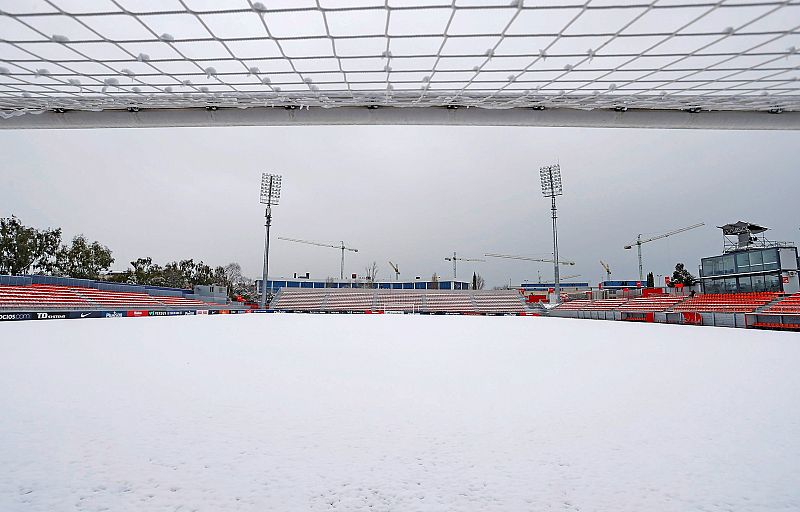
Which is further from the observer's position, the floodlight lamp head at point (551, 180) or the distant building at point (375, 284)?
the distant building at point (375, 284)

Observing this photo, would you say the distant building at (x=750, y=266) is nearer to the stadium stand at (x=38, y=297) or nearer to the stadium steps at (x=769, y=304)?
the stadium steps at (x=769, y=304)

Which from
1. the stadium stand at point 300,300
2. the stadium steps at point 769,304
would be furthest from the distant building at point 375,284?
the stadium steps at point 769,304

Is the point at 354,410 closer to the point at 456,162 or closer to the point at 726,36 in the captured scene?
the point at 726,36

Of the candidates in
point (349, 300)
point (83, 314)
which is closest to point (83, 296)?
point (83, 314)

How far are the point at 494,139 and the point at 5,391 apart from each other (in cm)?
3848

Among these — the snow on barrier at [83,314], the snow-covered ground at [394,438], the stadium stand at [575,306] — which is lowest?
the snow-covered ground at [394,438]

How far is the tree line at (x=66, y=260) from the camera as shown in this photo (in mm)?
54125

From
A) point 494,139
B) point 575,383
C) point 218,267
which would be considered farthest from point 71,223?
point 575,383

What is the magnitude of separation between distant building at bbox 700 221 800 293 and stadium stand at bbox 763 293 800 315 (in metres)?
3.41

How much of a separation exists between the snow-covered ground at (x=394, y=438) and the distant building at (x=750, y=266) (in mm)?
27519

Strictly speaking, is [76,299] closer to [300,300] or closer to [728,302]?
[300,300]

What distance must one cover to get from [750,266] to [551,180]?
2437 centimetres

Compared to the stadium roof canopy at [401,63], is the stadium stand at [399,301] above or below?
below

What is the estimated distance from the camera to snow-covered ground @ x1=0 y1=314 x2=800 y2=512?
3043mm
